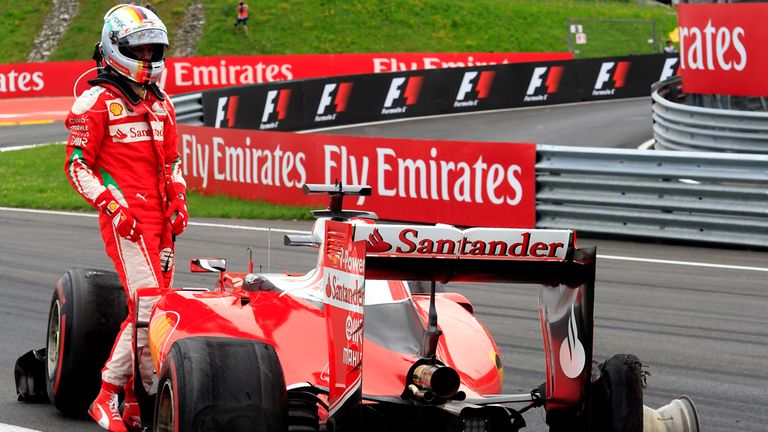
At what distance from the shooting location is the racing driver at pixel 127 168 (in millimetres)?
6152

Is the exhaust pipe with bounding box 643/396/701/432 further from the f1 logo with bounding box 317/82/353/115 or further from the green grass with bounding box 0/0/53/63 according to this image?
the green grass with bounding box 0/0/53/63

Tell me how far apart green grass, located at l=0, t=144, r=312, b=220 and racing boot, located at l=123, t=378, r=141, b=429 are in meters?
10.3

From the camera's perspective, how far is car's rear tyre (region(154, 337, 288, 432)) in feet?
15.0

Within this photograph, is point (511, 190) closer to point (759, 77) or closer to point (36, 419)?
point (759, 77)

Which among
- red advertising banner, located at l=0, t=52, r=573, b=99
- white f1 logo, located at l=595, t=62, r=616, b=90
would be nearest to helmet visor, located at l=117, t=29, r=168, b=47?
red advertising banner, located at l=0, t=52, r=573, b=99

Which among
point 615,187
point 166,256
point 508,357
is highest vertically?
point 166,256

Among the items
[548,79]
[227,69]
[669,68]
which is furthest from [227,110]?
[669,68]

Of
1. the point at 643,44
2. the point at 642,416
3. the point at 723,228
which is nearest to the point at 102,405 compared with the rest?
the point at 642,416

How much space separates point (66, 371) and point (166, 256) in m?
0.78

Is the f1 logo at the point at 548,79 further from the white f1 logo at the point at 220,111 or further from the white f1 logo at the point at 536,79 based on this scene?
the white f1 logo at the point at 220,111

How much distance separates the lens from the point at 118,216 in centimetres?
612

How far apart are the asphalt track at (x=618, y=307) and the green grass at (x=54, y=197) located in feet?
2.51

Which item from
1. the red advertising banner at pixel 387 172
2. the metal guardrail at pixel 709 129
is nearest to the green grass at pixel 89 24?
the metal guardrail at pixel 709 129

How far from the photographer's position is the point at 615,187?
14383mm
